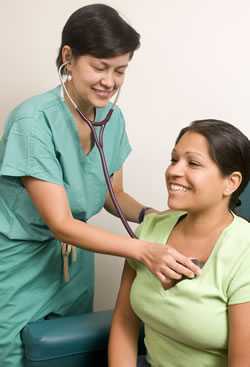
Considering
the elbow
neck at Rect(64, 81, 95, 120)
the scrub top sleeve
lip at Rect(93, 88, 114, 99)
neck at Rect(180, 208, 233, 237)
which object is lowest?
the elbow

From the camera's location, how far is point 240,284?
105 centimetres

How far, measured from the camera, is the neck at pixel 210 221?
118cm

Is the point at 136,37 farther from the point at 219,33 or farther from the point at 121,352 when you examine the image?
the point at 121,352

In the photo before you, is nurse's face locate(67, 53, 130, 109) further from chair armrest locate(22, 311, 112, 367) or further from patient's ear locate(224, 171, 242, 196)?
chair armrest locate(22, 311, 112, 367)

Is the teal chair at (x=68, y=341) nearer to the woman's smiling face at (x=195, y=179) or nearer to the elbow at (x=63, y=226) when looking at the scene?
the elbow at (x=63, y=226)

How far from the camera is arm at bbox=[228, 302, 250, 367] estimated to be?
103 centimetres

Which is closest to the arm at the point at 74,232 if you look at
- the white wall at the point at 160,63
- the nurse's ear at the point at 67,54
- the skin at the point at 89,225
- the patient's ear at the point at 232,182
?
the skin at the point at 89,225

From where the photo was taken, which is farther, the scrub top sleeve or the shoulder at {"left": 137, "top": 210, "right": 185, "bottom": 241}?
the scrub top sleeve

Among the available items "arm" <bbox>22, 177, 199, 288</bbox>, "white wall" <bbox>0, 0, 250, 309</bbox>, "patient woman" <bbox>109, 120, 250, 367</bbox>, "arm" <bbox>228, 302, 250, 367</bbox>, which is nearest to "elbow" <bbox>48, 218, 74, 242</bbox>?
"arm" <bbox>22, 177, 199, 288</bbox>

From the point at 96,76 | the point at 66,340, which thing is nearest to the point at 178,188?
the point at 96,76

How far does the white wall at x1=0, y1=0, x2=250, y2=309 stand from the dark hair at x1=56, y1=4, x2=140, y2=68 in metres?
0.60

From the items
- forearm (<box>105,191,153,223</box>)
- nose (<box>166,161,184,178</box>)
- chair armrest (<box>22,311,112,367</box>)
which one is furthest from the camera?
forearm (<box>105,191,153,223</box>)

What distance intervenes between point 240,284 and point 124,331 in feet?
1.25

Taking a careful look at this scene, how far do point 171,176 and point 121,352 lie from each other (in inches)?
18.5
